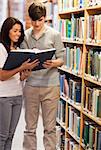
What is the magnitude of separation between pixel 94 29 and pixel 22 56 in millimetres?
681

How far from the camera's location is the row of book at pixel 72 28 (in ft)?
9.78

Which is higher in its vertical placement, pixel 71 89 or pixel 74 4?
pixel 74 4

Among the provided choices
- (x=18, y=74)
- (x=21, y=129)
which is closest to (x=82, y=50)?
(x=18, y=74)

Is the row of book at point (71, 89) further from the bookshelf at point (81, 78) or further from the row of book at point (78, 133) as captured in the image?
the row of book at point (78, 133)

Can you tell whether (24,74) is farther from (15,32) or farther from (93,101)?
(93,101)

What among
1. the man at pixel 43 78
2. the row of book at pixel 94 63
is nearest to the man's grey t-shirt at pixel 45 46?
the man at pixel 43 78

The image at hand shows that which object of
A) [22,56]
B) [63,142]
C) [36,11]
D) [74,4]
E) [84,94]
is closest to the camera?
[22,56]

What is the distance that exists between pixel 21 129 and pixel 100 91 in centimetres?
195

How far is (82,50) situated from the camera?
2.98m

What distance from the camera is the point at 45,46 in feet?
8.96

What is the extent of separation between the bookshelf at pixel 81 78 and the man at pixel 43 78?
258 mm

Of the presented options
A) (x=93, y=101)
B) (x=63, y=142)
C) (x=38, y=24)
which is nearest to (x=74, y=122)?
(x=63, y=142)

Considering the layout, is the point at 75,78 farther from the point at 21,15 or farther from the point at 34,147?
the point at 21,15

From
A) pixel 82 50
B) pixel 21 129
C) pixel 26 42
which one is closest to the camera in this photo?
pixel 26 42
